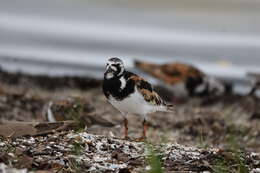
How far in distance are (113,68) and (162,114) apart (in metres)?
2.31

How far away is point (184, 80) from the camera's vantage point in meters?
6.27

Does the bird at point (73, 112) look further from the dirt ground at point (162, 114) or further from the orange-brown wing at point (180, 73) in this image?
the orange-brown wing at point (180, 73)

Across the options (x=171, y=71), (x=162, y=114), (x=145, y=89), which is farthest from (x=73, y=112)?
(x=171, y=71)

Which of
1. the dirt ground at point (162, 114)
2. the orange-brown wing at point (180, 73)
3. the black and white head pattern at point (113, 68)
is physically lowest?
the dirt ground at point (162, 114)

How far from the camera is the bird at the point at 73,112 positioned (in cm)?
349

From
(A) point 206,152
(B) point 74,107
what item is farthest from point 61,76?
(A) point 206,152

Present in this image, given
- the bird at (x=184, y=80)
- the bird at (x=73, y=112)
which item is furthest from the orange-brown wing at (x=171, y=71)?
the bird at (x=73, y=112)

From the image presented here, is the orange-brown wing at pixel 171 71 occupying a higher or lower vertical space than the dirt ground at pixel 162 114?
higher

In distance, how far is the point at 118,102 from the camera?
2773mm

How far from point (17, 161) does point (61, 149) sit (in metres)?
0.29

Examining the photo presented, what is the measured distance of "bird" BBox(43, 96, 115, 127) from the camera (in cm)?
349

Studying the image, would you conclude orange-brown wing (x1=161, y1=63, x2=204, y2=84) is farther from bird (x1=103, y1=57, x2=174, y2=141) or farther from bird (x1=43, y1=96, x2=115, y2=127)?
bird (x1=103, y1=57, x2=174, y2=141)

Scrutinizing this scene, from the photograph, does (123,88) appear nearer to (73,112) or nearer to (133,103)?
(133,103)

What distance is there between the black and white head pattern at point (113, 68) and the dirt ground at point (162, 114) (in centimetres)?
51
